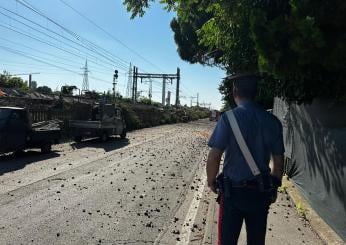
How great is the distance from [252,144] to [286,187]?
8541 millimetres

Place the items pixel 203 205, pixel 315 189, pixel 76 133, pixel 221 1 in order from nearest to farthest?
pixel 221 1, pixel 315 189, pixel 203 205, pixel 76 133

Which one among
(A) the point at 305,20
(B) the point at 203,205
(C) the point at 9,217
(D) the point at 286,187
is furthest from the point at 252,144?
(D) the point at 286,187

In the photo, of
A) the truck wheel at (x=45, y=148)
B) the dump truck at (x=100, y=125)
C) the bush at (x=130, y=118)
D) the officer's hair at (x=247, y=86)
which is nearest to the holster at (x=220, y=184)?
the officer's hair at (x=247, y=86)

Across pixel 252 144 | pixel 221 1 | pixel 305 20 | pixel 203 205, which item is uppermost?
pixel 221 1

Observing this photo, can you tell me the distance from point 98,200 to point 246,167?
6266 millimetres

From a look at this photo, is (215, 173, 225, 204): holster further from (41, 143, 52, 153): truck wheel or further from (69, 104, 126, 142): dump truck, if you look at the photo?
(69, 104, 126, 142): dump truck

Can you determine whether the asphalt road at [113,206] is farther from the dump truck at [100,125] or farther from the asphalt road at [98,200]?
the dump truck at [100,125]

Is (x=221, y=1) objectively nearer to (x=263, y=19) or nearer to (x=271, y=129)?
(x=263, y=19)

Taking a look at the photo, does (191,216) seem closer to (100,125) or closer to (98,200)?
(98,200)

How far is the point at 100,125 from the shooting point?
25312 mm

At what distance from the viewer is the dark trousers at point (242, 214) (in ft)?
13.1

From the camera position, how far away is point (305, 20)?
611 cm

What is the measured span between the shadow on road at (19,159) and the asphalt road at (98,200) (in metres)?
0.03

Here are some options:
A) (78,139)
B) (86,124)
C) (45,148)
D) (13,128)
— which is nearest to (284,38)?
(13,128)
